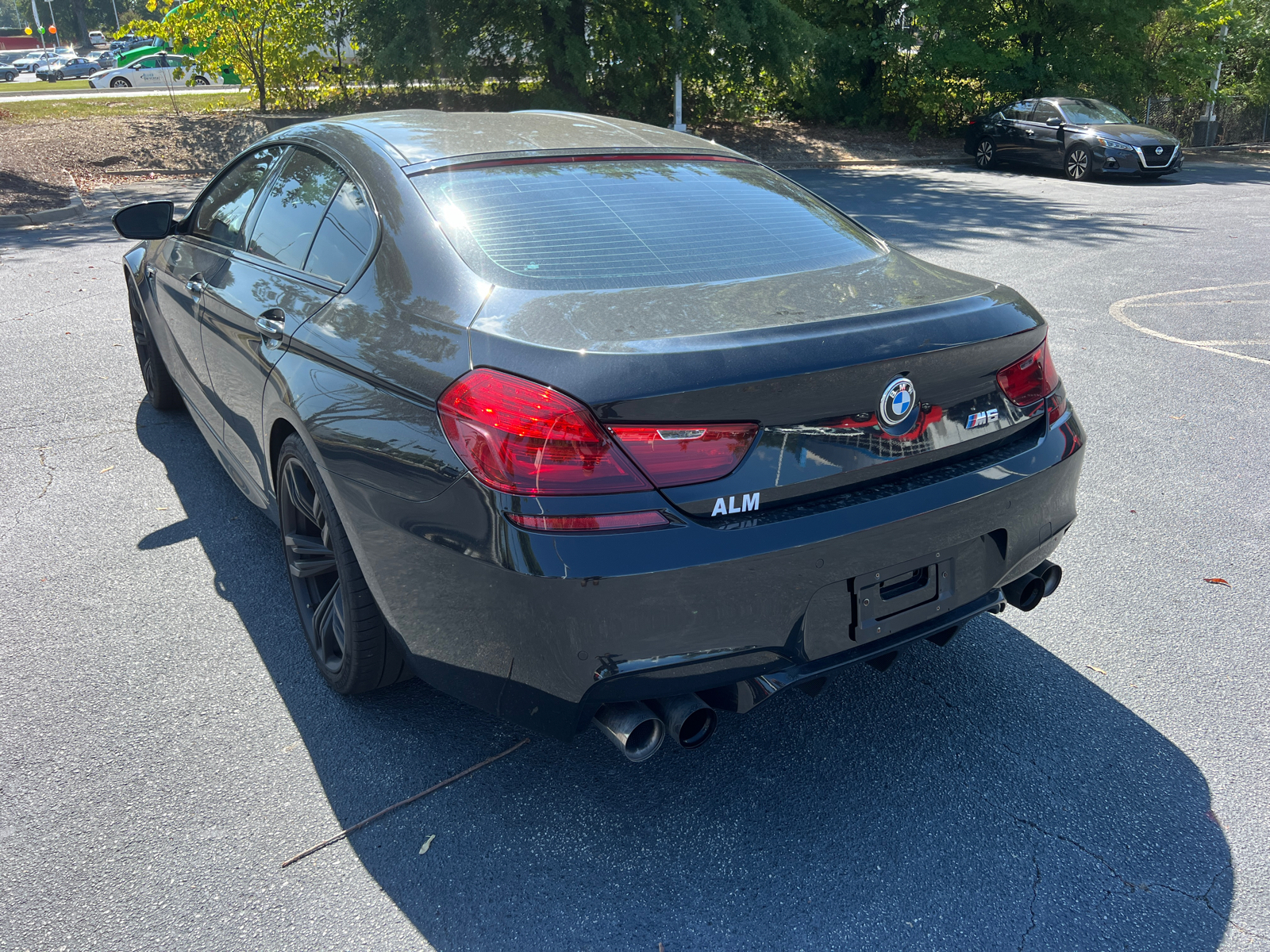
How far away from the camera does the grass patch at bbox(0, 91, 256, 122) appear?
21.3 m

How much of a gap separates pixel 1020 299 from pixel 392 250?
1.74 m

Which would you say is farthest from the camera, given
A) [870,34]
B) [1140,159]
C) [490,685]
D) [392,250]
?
[870,34]

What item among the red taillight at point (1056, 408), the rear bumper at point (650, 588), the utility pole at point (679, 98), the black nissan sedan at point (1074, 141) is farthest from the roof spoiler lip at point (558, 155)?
the utility pole at point (679, 98)

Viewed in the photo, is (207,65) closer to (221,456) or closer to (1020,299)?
(221,456)

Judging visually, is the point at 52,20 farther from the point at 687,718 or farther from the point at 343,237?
the point at 687,718

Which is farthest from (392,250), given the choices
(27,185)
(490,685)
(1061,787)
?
(27,185)

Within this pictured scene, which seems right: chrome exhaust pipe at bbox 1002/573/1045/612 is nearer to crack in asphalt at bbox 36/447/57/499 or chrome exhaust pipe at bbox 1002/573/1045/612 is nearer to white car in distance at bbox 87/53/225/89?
crack in asphalt at bbox 36/447/57/499

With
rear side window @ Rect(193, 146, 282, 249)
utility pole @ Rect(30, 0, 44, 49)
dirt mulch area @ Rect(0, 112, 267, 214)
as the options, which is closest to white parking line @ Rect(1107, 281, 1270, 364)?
rear side window @ Rect(193, 146, 282, 249)

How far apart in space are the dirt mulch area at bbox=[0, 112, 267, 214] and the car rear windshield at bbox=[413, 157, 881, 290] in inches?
482

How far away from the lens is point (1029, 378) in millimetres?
2590

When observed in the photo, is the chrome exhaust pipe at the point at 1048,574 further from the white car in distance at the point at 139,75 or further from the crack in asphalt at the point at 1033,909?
the white car in distance at the point at 139,75

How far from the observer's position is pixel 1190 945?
2053 millimetres

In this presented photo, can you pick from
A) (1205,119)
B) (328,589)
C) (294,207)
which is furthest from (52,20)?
(328,589)

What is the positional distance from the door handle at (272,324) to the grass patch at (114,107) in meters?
21.6
